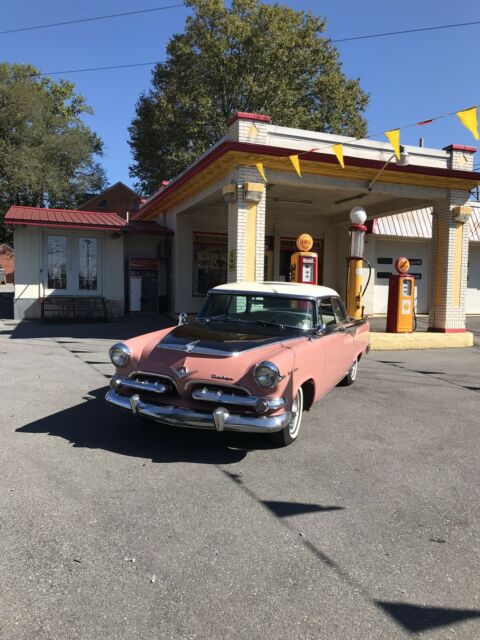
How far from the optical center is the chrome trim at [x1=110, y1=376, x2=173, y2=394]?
4457 millimetres

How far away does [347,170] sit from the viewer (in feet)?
37.6

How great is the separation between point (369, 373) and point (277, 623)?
6.47 meters

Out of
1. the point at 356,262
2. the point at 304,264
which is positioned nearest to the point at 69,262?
the point at 304,264

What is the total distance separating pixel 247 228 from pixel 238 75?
64.4 ft

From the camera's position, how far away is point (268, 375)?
4180 mm

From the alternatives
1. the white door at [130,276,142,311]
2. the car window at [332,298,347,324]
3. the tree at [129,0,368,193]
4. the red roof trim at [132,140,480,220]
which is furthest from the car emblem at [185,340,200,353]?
the tree at [129,0,368,193]

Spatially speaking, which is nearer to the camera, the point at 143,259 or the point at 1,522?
the point at 1,522

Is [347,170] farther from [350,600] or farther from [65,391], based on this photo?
[350,600]

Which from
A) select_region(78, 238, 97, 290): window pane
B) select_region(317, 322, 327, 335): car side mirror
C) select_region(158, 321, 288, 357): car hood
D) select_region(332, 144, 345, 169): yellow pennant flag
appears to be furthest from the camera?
select_region(78, 238, 97, 290): window pane

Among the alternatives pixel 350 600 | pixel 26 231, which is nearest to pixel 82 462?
pixel 350 600

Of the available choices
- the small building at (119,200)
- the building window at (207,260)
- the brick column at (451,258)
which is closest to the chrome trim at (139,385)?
the brick column at (451,258)

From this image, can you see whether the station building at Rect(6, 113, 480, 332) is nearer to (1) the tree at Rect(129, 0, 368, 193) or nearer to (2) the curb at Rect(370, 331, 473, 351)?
(2) the curb at Rect(370, 331, 473, 351)

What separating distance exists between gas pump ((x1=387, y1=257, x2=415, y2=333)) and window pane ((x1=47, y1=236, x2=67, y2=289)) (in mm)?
9588

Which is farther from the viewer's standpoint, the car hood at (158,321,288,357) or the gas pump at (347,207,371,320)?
the gas pump at (347,207,371,320)
